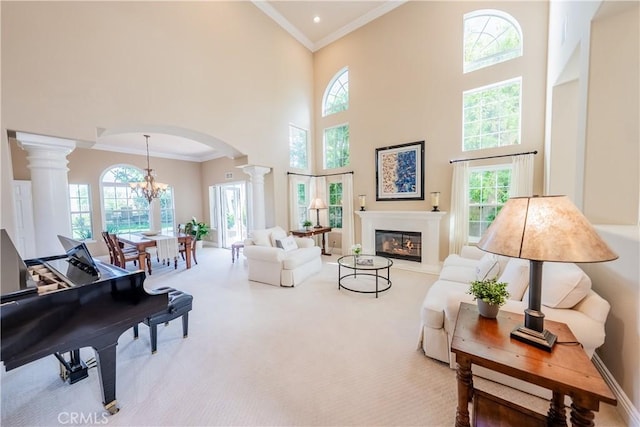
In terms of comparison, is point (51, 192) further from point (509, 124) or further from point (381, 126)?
point (509, 124)

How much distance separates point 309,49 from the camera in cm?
635

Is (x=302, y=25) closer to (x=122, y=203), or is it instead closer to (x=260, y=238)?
(x=260, y=238)

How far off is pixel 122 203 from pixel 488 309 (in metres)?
8.46

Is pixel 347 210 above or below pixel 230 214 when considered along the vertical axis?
above

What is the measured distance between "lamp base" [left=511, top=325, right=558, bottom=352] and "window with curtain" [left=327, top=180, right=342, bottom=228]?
4921 millimetres

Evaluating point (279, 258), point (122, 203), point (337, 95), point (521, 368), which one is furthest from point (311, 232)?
point (122, 203)

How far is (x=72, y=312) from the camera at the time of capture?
4.81 feet

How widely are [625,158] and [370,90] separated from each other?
448cm

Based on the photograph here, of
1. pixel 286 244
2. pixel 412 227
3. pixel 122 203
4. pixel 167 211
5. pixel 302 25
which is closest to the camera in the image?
pixel 286 244

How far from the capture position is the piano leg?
158 cm

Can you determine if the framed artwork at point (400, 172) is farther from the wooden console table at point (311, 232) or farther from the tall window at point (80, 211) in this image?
the tall window at point (80, 211)

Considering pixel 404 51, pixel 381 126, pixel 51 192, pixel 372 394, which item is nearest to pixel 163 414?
pixel 372 394

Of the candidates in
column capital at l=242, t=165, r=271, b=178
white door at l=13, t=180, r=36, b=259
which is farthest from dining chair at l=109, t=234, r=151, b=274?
column capital at l=242, t=165, r=271, b=178

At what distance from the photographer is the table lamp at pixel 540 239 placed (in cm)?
106
